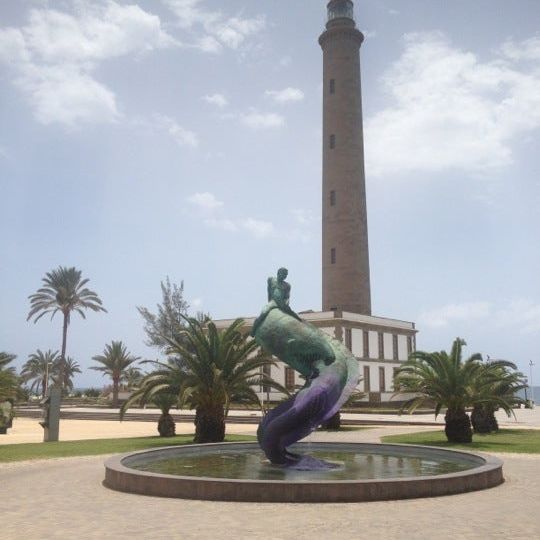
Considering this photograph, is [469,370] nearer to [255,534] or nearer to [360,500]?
[360,500]

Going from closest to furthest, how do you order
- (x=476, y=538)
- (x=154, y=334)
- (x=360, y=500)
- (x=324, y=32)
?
(x=476, y=538) < (x=360, y=500) < (x=324, y=32) < (x=154, y=334)

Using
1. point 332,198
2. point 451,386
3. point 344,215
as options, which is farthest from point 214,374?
point 332,198

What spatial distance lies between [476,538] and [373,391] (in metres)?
46.0

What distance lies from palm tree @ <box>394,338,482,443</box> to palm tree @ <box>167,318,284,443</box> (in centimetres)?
523

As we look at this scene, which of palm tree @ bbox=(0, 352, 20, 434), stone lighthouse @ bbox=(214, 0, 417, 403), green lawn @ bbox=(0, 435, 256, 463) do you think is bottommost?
green lawn @ bbox=(0, 435, 256, 463)

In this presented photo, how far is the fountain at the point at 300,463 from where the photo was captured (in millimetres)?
8719

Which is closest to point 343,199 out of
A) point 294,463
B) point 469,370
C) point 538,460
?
point 469,370

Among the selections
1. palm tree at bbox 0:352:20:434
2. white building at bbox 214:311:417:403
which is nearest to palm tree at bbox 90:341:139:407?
white building at bbox 214:311:417:403

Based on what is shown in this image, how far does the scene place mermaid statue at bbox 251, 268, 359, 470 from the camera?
11.0 m

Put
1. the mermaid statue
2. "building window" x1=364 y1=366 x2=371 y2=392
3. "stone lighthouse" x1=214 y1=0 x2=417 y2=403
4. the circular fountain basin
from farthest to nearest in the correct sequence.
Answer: "building window" x1=364 y1=366 x2=371 y2=392 < "stone lighthouse" x1=214 y1=0 x2=417 y2=403 < the mermaid statue < the circular fountain basin

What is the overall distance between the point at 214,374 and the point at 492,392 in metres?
12.9

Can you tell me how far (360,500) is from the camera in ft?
28.3

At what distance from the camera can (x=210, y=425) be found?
1891cm

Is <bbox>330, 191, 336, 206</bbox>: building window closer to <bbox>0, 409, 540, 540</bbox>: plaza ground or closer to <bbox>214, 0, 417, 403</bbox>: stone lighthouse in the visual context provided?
<bbox>214, 0, 417, 403</bbox>: stone lighthouse
